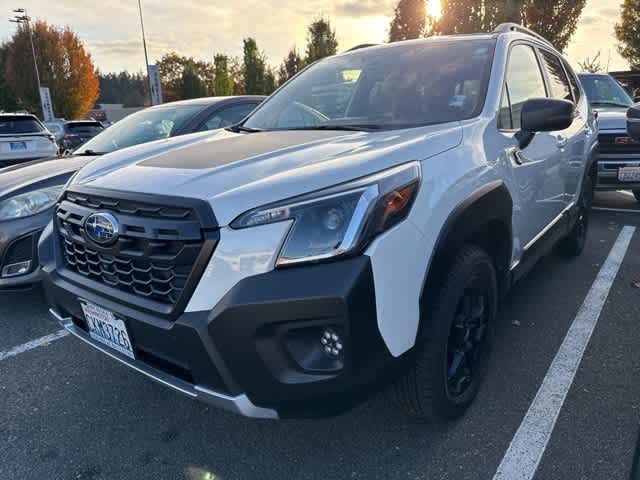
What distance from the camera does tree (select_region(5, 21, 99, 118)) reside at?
36781mm

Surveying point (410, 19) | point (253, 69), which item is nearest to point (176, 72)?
point (253, 69)

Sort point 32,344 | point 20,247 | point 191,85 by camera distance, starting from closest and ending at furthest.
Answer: point 32,344, point 20,247, point 191,85

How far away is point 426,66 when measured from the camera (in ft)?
8.81

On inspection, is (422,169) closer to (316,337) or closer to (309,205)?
(309,205)

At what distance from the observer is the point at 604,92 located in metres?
7.37

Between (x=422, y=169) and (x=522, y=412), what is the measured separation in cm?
127

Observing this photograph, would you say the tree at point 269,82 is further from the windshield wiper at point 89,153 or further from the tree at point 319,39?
the windshield wiper at point 89,153

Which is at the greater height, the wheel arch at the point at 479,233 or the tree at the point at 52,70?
the tree at the point at 52,70

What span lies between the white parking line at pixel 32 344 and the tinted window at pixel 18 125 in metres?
6.93

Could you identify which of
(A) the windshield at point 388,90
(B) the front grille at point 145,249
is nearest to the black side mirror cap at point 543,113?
(A) the windshield at point 388,90

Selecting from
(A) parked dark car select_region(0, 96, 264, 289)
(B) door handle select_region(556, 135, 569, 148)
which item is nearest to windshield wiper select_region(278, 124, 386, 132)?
(B) door handle select_region(556, 135, 569, 148)

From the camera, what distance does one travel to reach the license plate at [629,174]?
576cm

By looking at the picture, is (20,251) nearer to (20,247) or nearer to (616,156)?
(20,247)

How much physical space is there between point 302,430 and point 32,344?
77.8 inches
